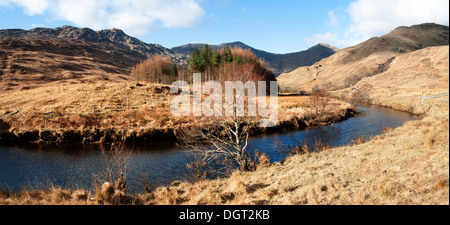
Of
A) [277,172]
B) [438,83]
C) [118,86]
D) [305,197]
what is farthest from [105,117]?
[438,83]

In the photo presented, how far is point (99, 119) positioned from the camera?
32156 mm

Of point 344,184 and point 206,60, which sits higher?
point 206,60

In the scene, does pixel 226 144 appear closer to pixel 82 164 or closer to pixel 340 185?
pixel 340 185

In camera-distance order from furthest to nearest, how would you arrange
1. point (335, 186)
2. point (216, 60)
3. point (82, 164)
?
point (216, 60)
point (82, 164)
point (335, 186)

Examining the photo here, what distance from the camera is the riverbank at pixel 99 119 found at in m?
27.5

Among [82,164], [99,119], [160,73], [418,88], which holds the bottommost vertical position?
[82,164]

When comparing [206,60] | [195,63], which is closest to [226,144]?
[195,63]

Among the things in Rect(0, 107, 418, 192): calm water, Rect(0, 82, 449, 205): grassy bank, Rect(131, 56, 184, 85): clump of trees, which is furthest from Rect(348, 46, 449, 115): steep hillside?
Rect(131, 56, 184, 85): clump of trees

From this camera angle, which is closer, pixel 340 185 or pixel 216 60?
pixel 340 185

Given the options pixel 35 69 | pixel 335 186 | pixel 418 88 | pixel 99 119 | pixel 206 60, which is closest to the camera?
pixel 335 186

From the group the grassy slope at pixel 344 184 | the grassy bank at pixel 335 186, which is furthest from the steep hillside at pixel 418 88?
the grassy bank at pixel 335 186

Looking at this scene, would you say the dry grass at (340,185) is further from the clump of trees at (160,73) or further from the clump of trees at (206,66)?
the clump of trees at (160,73)

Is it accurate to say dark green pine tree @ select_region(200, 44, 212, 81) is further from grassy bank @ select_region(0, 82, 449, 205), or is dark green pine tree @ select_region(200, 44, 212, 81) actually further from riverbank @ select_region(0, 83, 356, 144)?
grassy bank @ select_region(0, 82, 449, 205)
